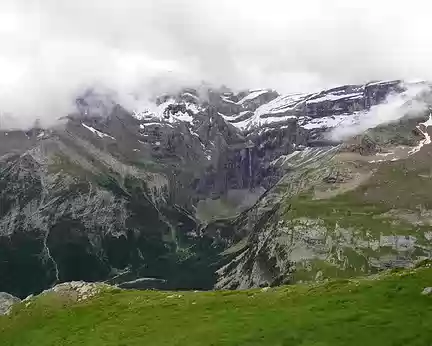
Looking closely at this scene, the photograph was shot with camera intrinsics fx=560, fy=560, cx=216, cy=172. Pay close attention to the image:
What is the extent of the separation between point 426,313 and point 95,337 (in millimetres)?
35367

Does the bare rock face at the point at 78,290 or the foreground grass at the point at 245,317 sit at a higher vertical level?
the foreground grass at the point at 245,317

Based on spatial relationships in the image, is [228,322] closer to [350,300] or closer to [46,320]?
[350,300]

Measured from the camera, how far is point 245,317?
5588cm

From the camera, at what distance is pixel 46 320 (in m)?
74.2

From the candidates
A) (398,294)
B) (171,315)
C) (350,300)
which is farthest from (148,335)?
(398,294)

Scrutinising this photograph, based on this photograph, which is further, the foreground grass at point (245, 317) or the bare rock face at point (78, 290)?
the bare rock face at point (78, 290)

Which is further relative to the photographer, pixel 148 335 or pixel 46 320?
pixel 46 320

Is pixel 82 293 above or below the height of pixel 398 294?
below

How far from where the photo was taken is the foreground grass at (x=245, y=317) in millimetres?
44656

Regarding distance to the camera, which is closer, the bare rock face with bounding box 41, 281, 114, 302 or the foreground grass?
the foreground grass

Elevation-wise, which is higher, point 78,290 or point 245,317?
point 245,317

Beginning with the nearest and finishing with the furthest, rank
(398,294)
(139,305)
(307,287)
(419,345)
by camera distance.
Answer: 1. (419,345)
2. (398,294)
3. (307,287)
4. (139,305)

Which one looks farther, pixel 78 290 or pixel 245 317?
pixel 78 290

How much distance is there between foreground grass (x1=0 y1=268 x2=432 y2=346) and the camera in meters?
44.7
